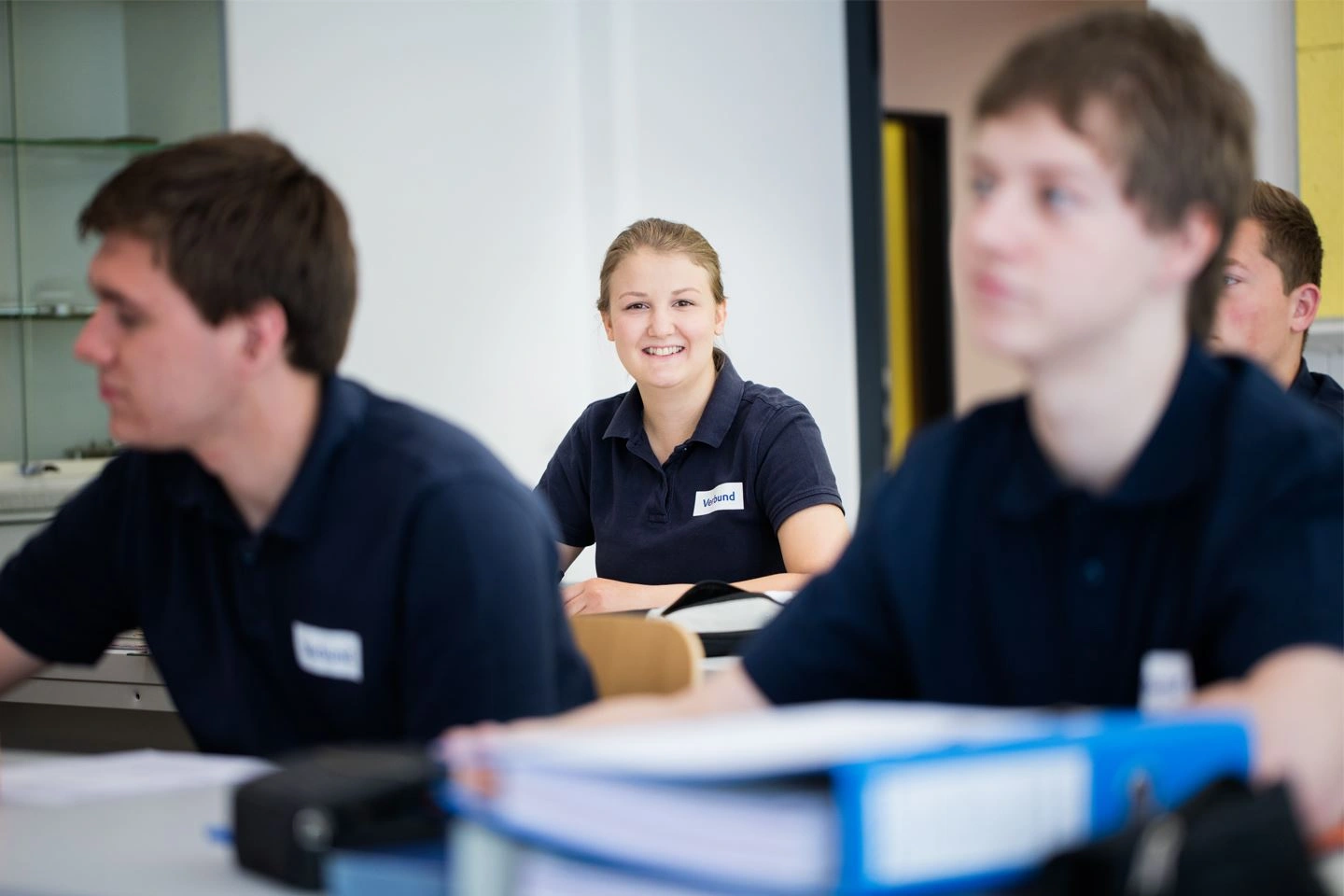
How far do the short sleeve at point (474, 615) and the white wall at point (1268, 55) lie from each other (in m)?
3.37

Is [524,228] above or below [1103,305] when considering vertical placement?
above

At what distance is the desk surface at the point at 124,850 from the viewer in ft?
3.33

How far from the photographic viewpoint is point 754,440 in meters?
3.03

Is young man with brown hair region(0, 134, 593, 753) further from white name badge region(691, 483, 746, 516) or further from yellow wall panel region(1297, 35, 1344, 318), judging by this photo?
yellow wall panel region(1297, 35, 1344, 318)

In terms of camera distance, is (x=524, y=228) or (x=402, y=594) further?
(x=524, y=228)

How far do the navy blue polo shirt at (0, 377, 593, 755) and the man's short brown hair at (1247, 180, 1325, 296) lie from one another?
1936 millimetres

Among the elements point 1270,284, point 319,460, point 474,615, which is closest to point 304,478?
point 319,460

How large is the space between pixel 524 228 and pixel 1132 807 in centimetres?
446

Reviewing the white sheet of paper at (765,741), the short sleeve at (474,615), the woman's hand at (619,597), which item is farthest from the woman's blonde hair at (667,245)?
the white sheet of paper at (765,741)

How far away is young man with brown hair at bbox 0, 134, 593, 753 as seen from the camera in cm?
138

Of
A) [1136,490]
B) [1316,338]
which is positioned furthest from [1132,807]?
[1316,338]

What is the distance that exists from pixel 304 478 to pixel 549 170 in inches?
147

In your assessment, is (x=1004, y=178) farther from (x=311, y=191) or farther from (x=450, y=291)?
(x=450, y=291)

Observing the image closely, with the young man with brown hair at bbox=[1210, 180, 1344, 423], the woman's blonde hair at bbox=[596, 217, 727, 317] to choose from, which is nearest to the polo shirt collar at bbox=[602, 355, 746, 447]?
the woman's blonde hair at bbox=[596, 217, 727, 317]
